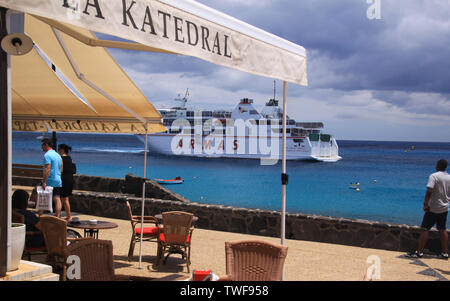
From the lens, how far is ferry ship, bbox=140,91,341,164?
230 ft

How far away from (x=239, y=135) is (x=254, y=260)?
229ft

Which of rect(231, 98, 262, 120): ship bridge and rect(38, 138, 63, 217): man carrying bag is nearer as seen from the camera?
rect(38, 138, 63, 217): man carrying bag

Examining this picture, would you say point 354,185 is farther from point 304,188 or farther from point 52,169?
point 52,169

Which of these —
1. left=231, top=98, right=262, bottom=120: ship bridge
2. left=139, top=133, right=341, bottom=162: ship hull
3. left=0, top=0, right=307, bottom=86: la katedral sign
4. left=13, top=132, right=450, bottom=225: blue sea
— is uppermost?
left=231, top=98, right=262, bottom=120: ship bridge

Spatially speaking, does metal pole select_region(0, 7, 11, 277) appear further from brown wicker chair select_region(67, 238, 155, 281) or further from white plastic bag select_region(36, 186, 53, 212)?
white plastic bag select_region(36, 186, 53, 212)

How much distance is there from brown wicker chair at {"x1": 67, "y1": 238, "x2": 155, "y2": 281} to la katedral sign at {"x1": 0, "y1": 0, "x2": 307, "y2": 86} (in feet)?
5.42

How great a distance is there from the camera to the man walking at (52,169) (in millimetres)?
6934

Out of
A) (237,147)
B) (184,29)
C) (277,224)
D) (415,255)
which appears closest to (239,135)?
(237,147)

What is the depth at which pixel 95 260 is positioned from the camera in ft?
A: 10.9

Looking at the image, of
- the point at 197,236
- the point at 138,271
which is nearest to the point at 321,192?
the point at 197,236

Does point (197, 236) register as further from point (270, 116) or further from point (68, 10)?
point (270, 116)

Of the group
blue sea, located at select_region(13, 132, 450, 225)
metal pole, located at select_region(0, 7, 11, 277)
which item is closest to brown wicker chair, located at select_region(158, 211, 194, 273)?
metal pole, located at select_region(0, 7, 11, 277)

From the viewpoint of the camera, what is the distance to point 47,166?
694 centimetres

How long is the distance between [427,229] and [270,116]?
63.9 m
